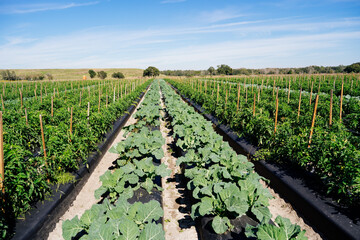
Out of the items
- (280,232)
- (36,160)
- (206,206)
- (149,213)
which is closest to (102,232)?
(149,213)

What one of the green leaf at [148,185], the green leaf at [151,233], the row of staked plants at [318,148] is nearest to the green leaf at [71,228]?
the green leaf at [151,233]

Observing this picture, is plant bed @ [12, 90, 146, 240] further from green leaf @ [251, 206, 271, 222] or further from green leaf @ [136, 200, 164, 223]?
green leaf @ [251, 206, 271, 222]

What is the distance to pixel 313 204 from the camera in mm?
3209

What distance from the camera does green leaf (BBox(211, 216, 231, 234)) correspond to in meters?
2.46

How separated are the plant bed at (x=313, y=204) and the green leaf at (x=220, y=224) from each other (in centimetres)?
150

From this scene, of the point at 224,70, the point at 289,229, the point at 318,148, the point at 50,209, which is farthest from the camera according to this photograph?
the point at 224,70

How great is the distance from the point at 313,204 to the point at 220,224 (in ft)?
5.57

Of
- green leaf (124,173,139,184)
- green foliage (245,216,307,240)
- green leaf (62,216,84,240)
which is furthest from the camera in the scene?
green leaf (124,173,139,184)

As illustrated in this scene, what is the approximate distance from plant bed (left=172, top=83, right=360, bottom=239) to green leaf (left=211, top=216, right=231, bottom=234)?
1.50m

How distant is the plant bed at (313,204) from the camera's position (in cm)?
275

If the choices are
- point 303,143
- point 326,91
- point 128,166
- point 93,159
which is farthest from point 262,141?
point 326,91

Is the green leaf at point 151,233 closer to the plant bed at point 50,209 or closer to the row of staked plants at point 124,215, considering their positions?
the row of staked plants at point 124,215

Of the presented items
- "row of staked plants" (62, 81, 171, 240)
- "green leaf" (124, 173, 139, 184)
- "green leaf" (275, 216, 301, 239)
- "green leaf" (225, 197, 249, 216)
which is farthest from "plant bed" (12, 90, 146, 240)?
"green leaf" (275, 216, 301, 239)

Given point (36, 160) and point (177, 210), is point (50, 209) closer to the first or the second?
point (36, 160)
